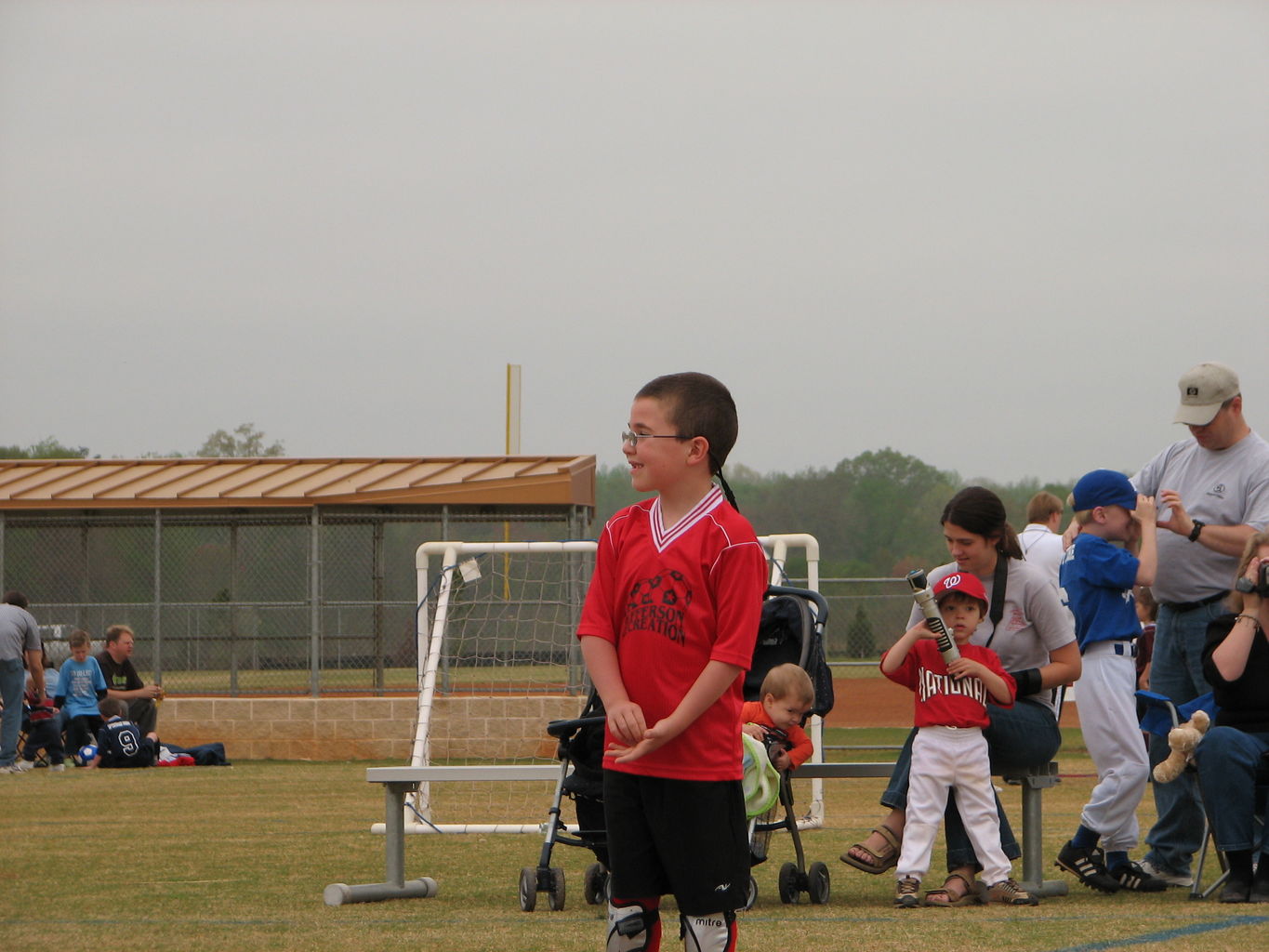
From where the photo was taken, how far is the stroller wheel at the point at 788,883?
20.8 feet

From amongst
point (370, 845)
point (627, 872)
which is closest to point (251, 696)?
point (370, 845)

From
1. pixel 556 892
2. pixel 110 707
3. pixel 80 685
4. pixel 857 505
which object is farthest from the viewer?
pixel 857 505

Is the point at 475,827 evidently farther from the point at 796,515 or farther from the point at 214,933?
the point at 796,515

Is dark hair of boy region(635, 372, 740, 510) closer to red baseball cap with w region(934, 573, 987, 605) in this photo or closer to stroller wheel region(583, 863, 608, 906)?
red baseball cap with w region(934, 573, 987, 605)

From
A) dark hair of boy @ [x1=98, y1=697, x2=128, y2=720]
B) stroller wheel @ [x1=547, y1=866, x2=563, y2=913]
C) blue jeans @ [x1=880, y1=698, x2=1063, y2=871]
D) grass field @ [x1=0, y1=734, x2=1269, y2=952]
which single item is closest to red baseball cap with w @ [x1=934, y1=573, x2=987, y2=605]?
blue jeans @ [x1=880, y1=698, x2=1063, y2=871]

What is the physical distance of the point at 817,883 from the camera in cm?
637

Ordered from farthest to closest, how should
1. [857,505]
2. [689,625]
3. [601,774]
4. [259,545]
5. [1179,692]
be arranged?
1. [857,505]
2. [259,545]
3. [1179,692]
4. [601,774]
5. [689,625]

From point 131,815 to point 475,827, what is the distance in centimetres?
349

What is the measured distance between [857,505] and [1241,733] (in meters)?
47.7

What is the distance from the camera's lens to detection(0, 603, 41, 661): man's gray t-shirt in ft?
50.3

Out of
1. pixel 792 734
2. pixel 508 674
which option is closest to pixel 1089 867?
pixel 792 734

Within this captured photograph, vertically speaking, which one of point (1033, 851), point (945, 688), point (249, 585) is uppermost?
point (249, 585)

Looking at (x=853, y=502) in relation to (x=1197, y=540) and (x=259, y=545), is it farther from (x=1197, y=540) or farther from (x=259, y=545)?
(x=1197, y=540)

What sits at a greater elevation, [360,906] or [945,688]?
[945,688]
